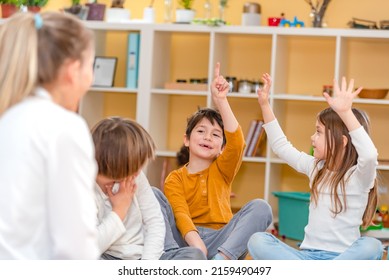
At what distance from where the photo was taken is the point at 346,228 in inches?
111

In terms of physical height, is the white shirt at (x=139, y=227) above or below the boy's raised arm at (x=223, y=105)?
below

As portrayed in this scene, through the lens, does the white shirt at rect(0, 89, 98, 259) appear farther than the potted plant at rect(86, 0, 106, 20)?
No

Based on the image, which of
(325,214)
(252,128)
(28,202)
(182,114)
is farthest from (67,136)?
(182,114)

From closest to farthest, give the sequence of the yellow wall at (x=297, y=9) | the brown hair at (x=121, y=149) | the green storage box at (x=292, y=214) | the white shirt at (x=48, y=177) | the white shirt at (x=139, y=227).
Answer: the white shirt at (x=48, y=177) → the brown hair at (x=121, y=149) → the white shirt at (x=139, y=227) → the green storage box at (x=292, y=214) → the yellow wall at (x=297, y=9)

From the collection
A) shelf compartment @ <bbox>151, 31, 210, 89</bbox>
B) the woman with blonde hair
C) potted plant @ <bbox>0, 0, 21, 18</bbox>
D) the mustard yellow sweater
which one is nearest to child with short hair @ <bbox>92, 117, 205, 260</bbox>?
the mustard yellow sweater

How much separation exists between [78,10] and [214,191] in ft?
7.42

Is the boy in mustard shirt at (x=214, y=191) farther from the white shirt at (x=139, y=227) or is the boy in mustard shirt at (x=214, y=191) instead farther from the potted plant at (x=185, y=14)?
the potted plant at (x=185, y=14)

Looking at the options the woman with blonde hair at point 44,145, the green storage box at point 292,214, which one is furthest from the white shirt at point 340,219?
the green storage box at point 292,214

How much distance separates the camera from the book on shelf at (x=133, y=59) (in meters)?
5.00

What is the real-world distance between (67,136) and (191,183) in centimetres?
162

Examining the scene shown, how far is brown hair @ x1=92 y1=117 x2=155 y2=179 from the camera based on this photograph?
2.44 m

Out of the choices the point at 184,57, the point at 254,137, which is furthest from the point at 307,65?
the point at 184,57

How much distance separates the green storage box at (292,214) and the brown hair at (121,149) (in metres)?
2.30

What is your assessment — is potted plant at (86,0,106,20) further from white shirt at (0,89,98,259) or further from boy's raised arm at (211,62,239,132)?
white shirt at (0,89,98,259)
